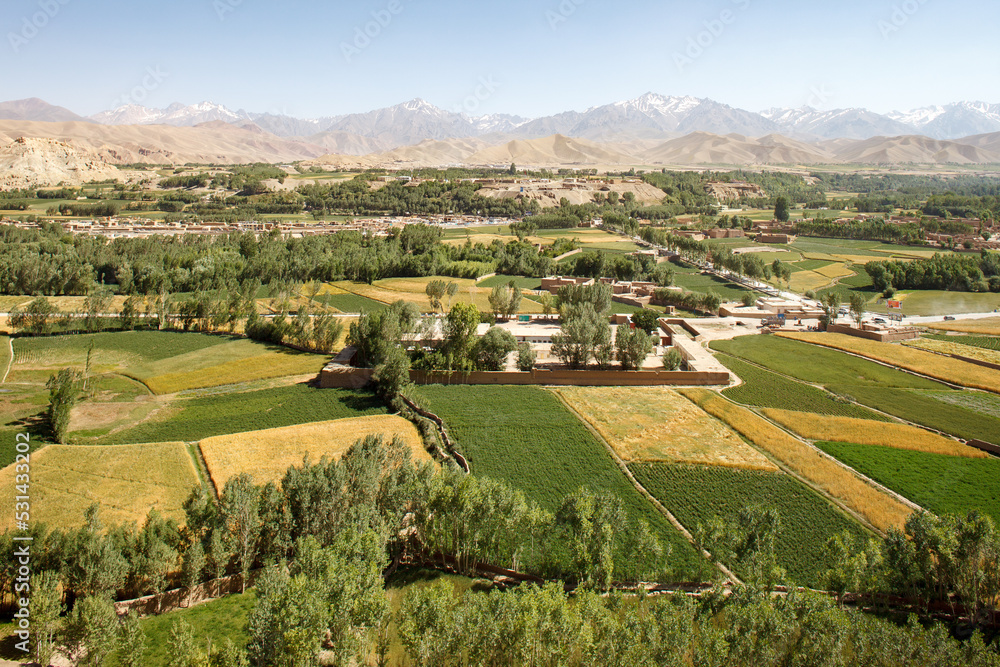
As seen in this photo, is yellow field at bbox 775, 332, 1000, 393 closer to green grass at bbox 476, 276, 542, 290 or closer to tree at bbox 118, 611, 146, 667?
green grass at bbox 476, 276, 542, 290

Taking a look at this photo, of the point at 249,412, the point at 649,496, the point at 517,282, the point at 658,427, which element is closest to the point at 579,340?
the point at 658,427

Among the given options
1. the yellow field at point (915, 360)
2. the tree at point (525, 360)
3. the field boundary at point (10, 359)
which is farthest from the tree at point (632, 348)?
the field boundary at point (10, 359)

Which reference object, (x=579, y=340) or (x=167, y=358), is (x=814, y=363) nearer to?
(x=579, y=340)

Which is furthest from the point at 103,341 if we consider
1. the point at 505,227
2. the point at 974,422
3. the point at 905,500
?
the point at 505,227

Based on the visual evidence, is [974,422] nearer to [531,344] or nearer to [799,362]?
[799,362]

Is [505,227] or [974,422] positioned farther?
[505,227]

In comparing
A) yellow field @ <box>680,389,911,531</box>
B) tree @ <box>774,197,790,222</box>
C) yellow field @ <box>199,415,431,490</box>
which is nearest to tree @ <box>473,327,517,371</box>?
yellow field @ <box>199,415,431,490</box>
